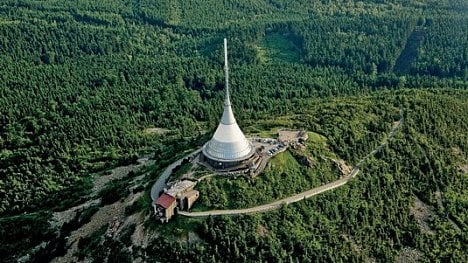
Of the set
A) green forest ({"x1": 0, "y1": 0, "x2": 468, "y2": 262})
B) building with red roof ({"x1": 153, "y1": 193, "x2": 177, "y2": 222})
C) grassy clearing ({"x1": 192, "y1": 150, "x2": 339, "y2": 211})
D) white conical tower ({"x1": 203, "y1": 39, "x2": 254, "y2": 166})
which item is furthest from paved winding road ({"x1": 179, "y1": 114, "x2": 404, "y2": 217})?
white conical tower ({"x1": 203, "y1": 39, "x2": 254, "y2": 166})

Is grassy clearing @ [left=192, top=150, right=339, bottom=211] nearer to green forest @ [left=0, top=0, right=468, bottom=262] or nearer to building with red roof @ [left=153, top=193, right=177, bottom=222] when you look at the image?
green forest @ [left=0, top=0, right=468, bottom=262]

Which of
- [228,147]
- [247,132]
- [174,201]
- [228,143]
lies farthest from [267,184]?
[247,132]

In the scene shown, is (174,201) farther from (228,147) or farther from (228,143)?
(228,143)

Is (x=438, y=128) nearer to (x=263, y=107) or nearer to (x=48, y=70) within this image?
(x=263, y=107)

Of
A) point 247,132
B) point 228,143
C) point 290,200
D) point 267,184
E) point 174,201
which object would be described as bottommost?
point 290,200

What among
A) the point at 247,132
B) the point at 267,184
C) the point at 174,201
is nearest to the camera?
the point at 174,201

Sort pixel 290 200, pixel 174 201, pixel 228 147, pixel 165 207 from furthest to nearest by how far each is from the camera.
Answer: pixel 228 147, pixel 290 200, pixel 174 201, pixel 165 207

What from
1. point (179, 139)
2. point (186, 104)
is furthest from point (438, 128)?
point (186, 104)

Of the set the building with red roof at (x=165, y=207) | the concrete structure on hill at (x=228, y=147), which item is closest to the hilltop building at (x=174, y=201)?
the building with red roof at (x=165, y=207)
